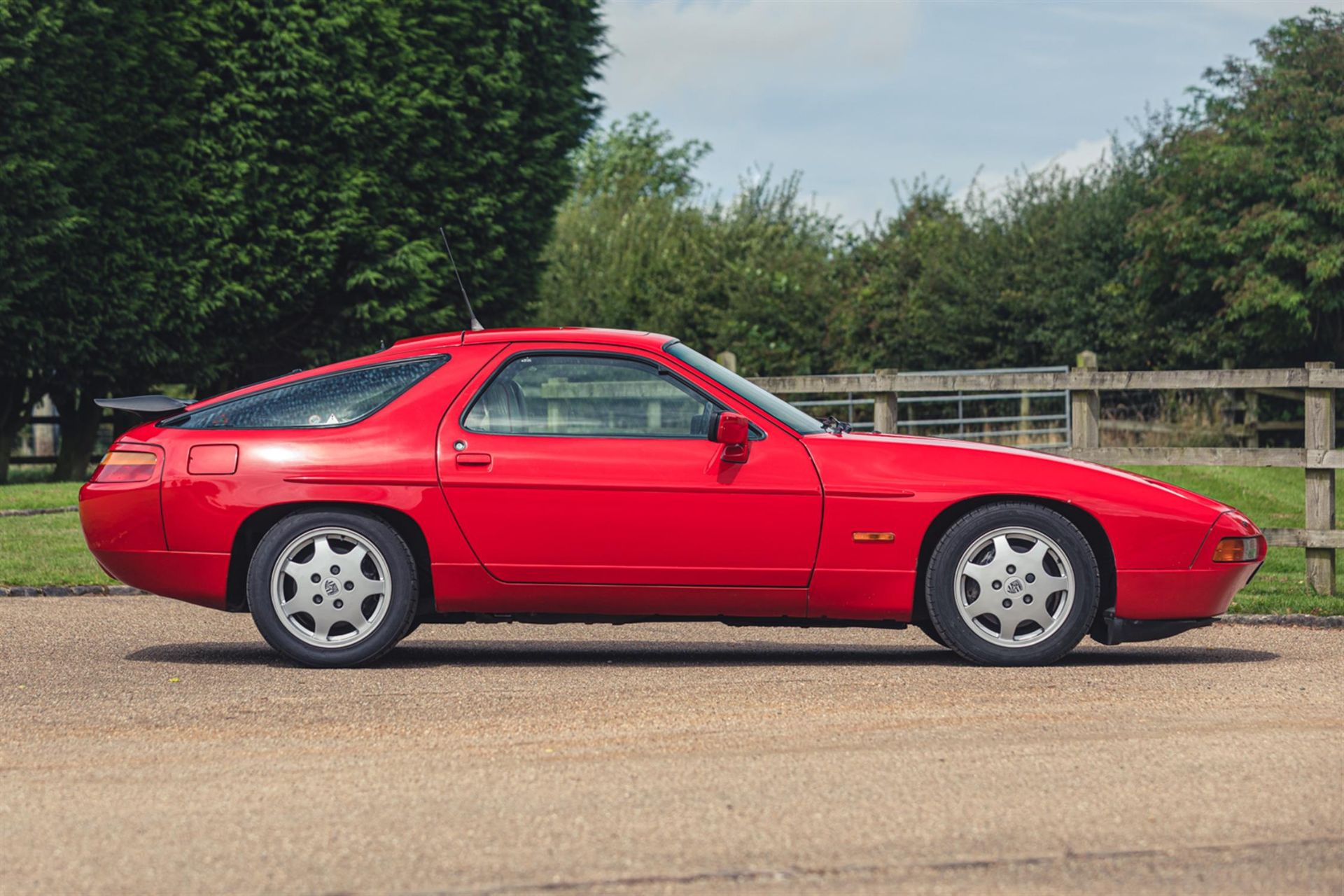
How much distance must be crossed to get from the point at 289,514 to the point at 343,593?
428 millimetres

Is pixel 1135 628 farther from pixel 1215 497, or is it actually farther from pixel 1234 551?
pixel 1215 497

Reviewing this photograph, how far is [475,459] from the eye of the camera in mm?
7156

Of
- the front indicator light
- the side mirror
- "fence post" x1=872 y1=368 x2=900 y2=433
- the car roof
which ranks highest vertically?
the car roof

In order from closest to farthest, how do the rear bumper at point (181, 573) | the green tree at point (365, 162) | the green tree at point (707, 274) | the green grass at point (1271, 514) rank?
the rear bumper at point (181, 573) → the green grass at point (1271, 514) → the green tree at point (365, 162) → the green tree at point (707, 274)

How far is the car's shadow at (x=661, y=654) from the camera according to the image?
7465 millimetres

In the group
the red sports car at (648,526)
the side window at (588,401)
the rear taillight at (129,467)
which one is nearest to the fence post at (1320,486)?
the red sports car at (648,526)

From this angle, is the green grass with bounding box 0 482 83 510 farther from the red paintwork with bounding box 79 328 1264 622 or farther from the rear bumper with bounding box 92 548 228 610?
the red paintwork with bounding box 79 328 1264 622

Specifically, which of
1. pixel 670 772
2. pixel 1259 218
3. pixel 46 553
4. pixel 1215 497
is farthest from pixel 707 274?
pixel 670 772

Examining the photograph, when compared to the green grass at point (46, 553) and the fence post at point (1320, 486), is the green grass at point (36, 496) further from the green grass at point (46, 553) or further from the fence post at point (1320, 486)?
the fence post at point (1320, 486)

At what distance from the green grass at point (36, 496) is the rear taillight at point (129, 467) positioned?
29.3 feet

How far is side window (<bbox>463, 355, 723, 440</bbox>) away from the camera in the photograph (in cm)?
723

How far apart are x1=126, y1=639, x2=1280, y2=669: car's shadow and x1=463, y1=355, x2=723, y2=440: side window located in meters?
1.08

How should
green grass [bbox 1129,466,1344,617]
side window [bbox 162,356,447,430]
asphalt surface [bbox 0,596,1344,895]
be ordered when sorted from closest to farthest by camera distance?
asphalt surface [bbox 0,596,1344,895]
side window [bbox 162,356,447,430]
green grass [bbox 1129,466,1344,617]

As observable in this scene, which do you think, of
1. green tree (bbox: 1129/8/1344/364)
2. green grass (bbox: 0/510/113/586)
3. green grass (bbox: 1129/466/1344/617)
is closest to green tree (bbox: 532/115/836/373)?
green tree (bbox: 1129/8/1344/364)
